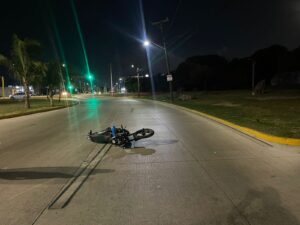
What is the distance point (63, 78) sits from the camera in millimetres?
38406

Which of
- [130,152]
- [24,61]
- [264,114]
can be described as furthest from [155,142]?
[24,61]

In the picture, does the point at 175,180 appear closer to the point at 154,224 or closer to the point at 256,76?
the point at 154,224

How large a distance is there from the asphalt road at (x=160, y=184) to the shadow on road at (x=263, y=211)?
1cm

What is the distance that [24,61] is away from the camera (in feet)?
92.0

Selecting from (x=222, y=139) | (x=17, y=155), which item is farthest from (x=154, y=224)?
(x=222, y=139)

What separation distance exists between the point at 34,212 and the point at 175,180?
261 centimetres

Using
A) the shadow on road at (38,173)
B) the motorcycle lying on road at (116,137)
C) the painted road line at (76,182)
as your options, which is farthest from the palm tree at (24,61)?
the shadow on road at (38,173)

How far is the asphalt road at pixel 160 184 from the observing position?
14.1 ft

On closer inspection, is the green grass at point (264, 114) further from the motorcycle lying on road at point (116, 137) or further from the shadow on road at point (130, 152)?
the motorcycle lying on road at point (116, 137)

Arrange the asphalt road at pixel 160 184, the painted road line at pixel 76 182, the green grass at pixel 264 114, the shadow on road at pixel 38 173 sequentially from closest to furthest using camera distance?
the asphalt road at pixel 160 184, the painted road line at pixel 76 182, the shadow on road at pixel 38 173, the green grass at pixel 264 114

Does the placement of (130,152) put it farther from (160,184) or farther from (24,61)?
(24,61)

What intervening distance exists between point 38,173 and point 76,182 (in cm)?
118

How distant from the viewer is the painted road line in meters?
4.86

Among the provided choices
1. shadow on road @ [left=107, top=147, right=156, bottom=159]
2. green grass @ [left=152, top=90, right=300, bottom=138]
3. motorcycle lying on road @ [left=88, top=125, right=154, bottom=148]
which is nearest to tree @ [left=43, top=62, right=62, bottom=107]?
green grass @ [left=152, top=90, right=300, bottom=138]
